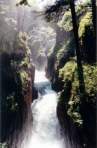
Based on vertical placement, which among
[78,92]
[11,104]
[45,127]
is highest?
[78,92]

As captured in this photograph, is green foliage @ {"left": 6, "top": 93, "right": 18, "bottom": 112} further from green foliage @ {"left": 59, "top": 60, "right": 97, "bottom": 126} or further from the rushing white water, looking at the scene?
green foliage @ {"left": 59, "top": 60, "right": 97, "bottom": 126}

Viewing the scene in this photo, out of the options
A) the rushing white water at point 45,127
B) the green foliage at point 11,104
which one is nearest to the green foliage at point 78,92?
the green foliage at point 11,104

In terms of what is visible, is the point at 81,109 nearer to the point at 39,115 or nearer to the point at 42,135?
the point at 42,135

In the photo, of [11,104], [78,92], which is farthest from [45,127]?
[78,92]

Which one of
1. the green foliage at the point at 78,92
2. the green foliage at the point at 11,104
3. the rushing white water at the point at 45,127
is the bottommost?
the rushing white water at the point at 45,127

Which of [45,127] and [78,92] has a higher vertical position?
[78,92]

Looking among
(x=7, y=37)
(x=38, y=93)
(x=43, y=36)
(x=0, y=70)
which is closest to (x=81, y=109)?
(x=0, y=70)

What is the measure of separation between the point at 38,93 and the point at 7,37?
10769 millimetres

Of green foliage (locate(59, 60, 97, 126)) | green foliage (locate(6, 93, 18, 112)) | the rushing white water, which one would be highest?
green foliage (locate(59, 60, 97, 126))

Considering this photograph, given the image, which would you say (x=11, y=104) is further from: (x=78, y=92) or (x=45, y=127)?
(x=45, y=127)

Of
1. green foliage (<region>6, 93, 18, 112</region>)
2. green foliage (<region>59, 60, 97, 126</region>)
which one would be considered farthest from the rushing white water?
green foliage (<region>59, 60, 97, 126</region>)

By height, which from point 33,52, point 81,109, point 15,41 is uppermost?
point 15,41

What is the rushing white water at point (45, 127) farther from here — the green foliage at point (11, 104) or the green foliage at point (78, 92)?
the green foliage at point (78, 92)

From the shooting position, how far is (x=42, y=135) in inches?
1066
